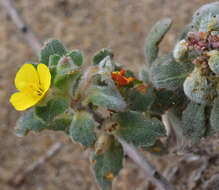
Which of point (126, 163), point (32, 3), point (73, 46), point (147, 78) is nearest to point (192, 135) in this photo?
point (147, 78)

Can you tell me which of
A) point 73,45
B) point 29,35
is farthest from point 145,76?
point 73,45

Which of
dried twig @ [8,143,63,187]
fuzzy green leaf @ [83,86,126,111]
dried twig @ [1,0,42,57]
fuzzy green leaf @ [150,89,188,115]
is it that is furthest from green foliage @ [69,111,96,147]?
dried twig @ [8,143,63,187]

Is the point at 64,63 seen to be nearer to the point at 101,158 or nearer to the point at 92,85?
the point at 92,85

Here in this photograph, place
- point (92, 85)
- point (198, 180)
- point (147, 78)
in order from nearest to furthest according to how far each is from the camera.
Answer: point (92, 85)
point (147, 78)
point (198, 180)

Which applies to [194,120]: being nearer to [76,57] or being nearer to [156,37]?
[156,37]

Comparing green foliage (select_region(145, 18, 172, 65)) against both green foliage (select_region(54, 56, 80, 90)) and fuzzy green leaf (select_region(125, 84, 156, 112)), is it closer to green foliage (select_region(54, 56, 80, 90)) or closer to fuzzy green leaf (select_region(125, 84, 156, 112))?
fuzzy green leaf (select_region(125, 84, 156, 112))
